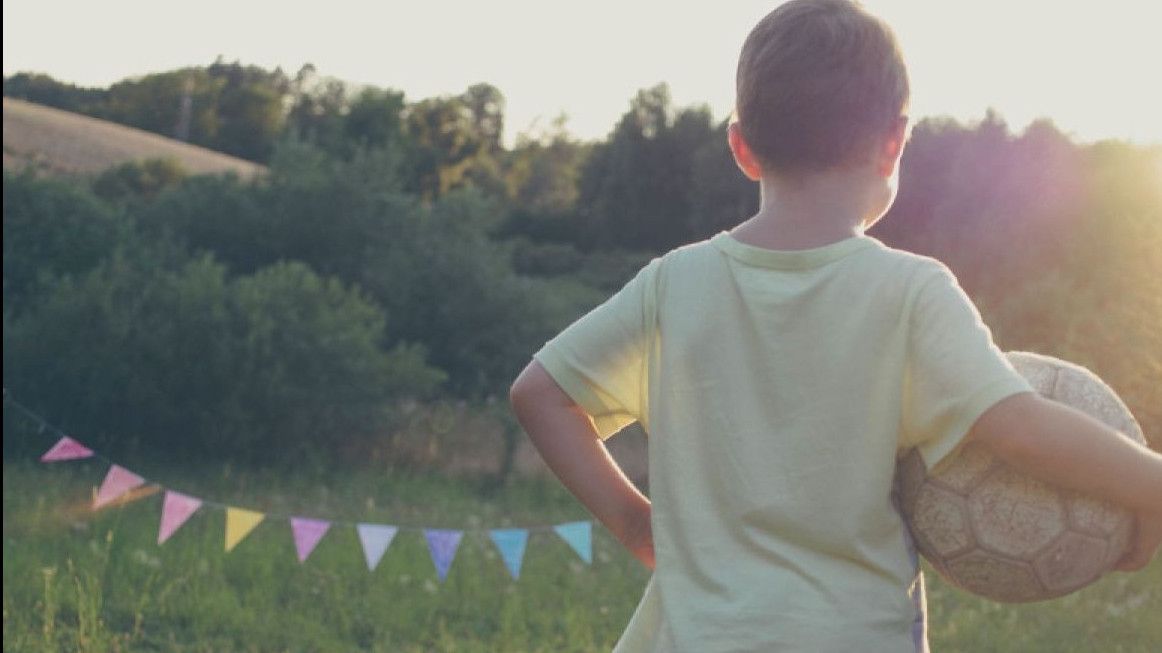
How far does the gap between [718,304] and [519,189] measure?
173 ft

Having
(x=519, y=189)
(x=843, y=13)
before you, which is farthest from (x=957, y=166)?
(x=519, y=189)

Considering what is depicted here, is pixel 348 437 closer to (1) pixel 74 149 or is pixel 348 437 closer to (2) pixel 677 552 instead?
(2) pixel 677 552

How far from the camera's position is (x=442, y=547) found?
7.13 m

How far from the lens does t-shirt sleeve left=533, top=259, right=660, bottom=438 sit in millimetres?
2250

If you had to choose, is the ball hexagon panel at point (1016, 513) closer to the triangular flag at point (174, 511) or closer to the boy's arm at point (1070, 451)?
the boy's arm at point (1070, 451)

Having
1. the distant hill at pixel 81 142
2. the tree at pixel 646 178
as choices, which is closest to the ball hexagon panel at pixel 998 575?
the distant hill at pixel 81 142

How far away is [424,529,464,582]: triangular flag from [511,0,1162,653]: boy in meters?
4.83

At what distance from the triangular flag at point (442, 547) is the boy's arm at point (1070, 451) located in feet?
16.9

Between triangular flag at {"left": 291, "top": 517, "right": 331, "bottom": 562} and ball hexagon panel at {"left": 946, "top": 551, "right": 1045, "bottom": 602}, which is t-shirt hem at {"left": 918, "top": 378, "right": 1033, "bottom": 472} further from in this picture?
triangular flag at {"left": 291, "top": 517, "right": 331, "bottom": 562}

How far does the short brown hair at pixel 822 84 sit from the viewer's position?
6.85ft

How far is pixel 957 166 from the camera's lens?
1506 centimetres

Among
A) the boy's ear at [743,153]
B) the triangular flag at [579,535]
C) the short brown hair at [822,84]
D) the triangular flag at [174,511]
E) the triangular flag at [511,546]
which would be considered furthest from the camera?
the triangular flag at [174,511]

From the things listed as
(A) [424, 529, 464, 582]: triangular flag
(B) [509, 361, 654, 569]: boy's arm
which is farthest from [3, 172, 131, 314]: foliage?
(B) [509, 361, 654, 569]: boy's arm

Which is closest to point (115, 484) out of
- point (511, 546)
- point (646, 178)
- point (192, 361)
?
point (511, 546)
